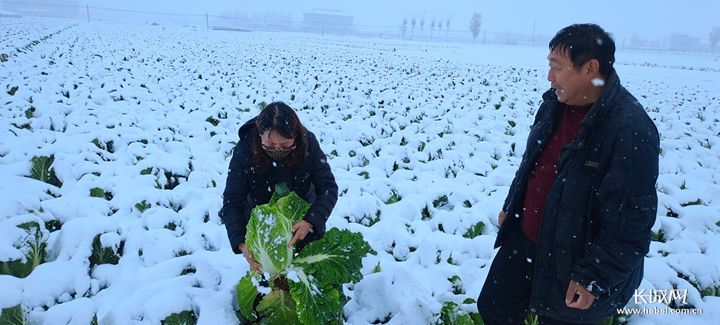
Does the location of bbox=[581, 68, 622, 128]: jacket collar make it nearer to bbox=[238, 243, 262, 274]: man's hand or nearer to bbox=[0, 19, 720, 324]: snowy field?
bbox=[0, 19, 720, 324]: snowy field

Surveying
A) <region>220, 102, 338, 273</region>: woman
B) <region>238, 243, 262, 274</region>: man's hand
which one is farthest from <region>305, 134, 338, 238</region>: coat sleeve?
<region>238, 243, 262, 274</region>: man's hand

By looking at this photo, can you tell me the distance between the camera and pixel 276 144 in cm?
230

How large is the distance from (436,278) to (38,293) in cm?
257

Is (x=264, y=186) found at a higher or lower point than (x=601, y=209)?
lower

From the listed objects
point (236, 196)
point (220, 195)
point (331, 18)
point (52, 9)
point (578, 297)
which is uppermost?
point (331, 18)

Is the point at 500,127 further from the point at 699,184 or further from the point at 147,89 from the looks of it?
the point at 147,89

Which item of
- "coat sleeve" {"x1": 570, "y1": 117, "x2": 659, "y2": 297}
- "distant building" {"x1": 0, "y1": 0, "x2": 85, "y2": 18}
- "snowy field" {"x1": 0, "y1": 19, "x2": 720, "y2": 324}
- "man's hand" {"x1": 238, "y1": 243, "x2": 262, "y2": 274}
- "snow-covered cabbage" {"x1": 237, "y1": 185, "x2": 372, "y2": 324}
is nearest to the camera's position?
"coat sleeve" {"x1": 570, "y1": 117, "x2": 659, "y2": 297}

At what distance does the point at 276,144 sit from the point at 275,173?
299 mm

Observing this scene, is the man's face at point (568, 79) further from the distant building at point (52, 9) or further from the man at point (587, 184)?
the distant building at point (52, 9)

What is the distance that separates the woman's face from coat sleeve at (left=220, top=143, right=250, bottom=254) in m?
0.19

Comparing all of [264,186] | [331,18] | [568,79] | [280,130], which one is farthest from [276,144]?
[331,18]

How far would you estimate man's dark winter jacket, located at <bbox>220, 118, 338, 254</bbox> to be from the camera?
243 cm

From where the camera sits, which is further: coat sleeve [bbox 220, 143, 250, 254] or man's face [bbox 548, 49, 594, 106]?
coat sleeve [bbox 220, 143, 250, 254]

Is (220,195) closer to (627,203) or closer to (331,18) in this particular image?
(627,203)
